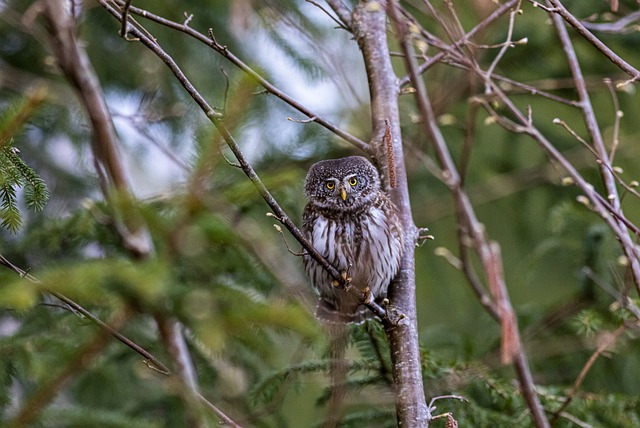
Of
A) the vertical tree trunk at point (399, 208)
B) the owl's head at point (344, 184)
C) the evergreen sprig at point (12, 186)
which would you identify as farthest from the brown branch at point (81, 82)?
the owl's head at point (344, 184)

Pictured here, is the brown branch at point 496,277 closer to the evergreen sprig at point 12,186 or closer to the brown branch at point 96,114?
the brown branch at point 96,114

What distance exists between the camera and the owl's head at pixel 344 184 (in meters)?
4.15

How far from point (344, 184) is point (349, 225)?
21cm

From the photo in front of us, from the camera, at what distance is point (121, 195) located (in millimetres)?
1859

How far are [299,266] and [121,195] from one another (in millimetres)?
3370

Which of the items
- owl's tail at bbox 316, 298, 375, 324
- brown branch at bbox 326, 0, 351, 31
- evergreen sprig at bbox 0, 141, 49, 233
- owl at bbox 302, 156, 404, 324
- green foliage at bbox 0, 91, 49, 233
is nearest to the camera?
green foliage at bbox 0, 91, 49, 233

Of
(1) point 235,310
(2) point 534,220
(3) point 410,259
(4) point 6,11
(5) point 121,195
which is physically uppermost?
(4) point 6,11

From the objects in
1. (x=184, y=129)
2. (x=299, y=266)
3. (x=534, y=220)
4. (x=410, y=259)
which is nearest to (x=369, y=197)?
(x=410, y=259)

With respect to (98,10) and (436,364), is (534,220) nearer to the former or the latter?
(436,364)

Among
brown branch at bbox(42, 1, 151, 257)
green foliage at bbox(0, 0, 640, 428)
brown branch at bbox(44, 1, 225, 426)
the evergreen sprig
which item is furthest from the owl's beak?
brown branch at bbox(42, 1, 151, 257)

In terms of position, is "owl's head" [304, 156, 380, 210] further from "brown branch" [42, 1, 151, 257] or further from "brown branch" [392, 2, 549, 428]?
"brown branch" [42, 1, 151, 257]

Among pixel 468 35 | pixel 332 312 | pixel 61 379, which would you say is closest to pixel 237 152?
pixel 61 379

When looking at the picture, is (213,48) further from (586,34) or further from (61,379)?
(61,379)

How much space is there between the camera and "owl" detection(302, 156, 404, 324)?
3.94m
